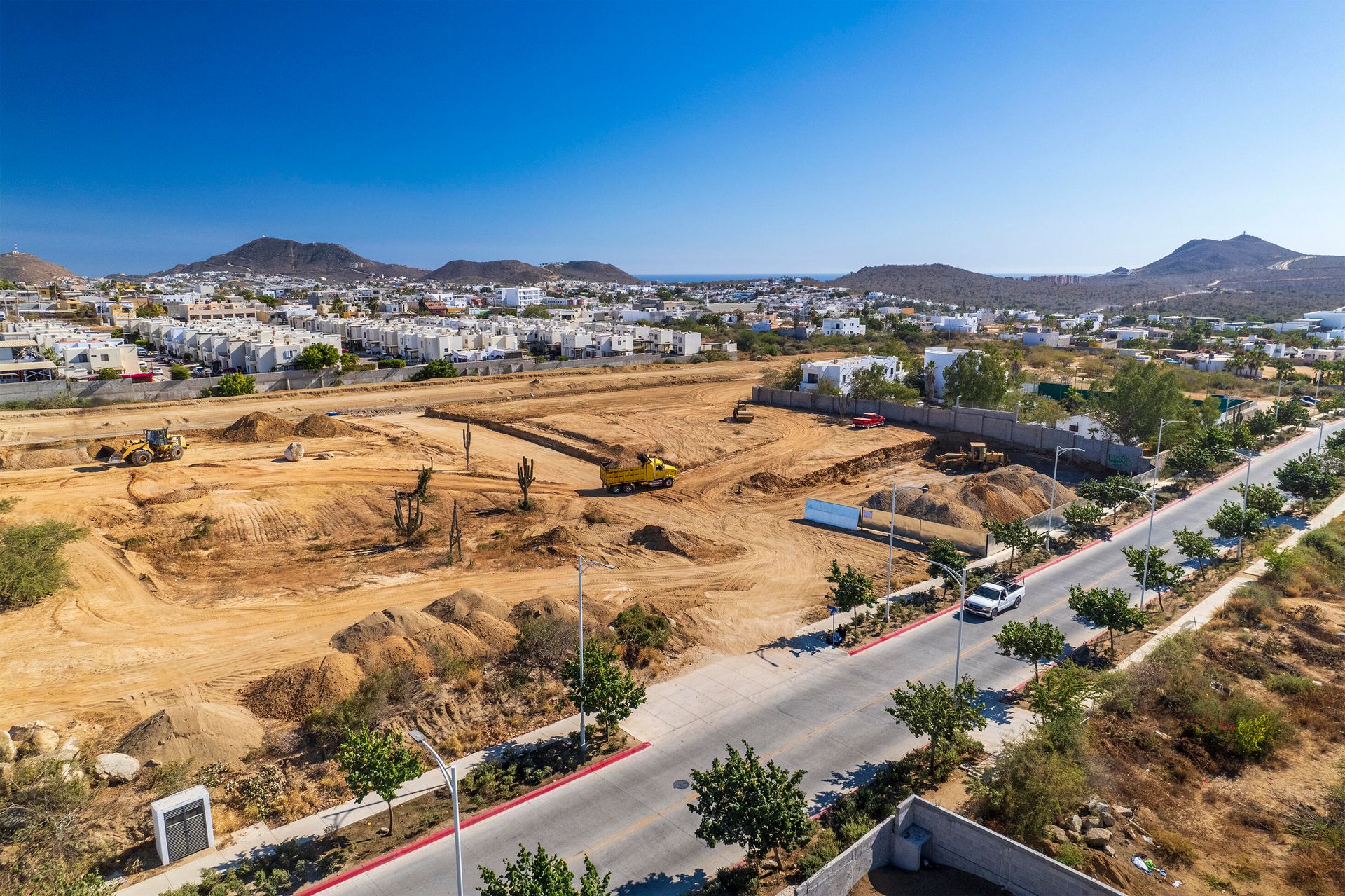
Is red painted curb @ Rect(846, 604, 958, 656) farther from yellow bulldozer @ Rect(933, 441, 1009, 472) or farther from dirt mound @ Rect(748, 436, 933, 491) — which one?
yellow bulldozer @ Rect(933, 441, 1009, 472)

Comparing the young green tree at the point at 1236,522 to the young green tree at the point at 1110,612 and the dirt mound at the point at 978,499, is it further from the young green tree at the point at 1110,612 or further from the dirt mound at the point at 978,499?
the young green tree at the point at 1110,612

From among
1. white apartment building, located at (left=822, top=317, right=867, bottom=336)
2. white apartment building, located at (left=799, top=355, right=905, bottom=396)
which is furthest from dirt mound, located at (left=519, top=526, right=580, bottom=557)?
white apartment building, located at (left=822, top=317, right=867, bottom=336)

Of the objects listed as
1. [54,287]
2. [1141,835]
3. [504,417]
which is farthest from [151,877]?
[54,287]

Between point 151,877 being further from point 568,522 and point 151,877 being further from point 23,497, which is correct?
point 23,497

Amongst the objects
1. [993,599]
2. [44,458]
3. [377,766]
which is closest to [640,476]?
[993,599]

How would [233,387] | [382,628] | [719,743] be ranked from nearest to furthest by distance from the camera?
1. [719,743]
2. [382,628]
3. [233,387]

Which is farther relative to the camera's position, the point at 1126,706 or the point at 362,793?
the point at 1126,706

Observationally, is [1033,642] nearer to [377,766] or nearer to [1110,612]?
[1110,612]
